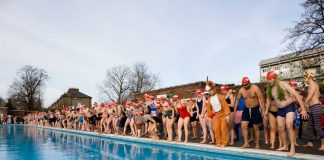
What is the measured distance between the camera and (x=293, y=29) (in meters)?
25.5

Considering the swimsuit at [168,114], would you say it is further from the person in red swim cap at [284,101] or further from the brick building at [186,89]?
the brick building at [186,89]

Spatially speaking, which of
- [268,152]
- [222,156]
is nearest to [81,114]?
[222,156]

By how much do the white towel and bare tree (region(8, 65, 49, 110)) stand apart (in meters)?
63.3

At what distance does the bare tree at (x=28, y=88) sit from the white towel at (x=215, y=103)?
63.3 m

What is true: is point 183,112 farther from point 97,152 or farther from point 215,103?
point 97,152

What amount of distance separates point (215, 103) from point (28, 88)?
64.3m

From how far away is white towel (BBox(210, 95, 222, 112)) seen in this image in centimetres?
862

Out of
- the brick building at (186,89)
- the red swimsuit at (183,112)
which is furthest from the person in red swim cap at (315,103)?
the brick building at (186,89)

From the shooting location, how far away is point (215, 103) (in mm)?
8758

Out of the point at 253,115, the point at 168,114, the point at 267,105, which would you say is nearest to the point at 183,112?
the point at 168,114

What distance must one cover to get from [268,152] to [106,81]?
62.2 m

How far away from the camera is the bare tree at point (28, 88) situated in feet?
209

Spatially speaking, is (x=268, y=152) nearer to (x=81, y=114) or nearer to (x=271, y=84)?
(x=271, y=84)

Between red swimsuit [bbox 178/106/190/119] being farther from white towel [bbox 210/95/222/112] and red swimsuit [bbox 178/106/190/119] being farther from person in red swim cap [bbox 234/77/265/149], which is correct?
person in red swim cap [bbox 234/77/265/149]
